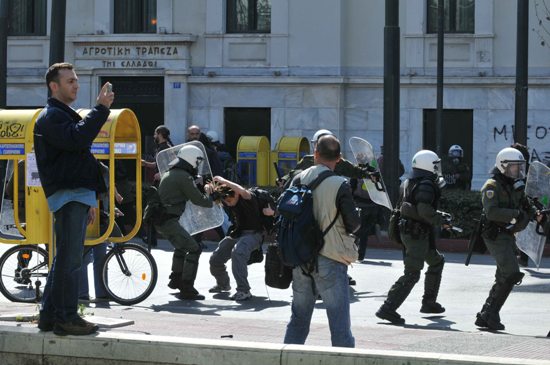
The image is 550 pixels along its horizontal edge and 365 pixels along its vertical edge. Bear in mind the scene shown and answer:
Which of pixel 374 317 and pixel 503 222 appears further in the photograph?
pixel 374 317

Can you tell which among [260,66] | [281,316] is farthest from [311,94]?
[281,316]

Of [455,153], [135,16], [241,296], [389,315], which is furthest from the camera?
[135,16]

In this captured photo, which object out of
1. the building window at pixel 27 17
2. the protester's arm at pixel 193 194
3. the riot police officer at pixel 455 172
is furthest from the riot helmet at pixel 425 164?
the building window at pixel 27 17

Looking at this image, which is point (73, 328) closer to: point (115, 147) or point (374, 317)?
point (374, 317)

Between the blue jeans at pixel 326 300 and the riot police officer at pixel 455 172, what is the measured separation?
16216mm

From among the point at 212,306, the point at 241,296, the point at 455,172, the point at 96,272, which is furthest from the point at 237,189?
the point at 455,172

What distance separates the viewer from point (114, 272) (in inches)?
524

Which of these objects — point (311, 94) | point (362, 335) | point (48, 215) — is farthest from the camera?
point (311, 94)

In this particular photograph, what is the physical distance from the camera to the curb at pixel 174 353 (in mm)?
7805

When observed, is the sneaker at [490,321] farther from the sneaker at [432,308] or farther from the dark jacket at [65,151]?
the dark jacket at [65,151]

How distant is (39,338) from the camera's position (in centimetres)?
871

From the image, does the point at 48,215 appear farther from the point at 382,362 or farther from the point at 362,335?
the point at 382,362

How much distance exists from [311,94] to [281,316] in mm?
17290

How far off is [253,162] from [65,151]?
19.3 metres
